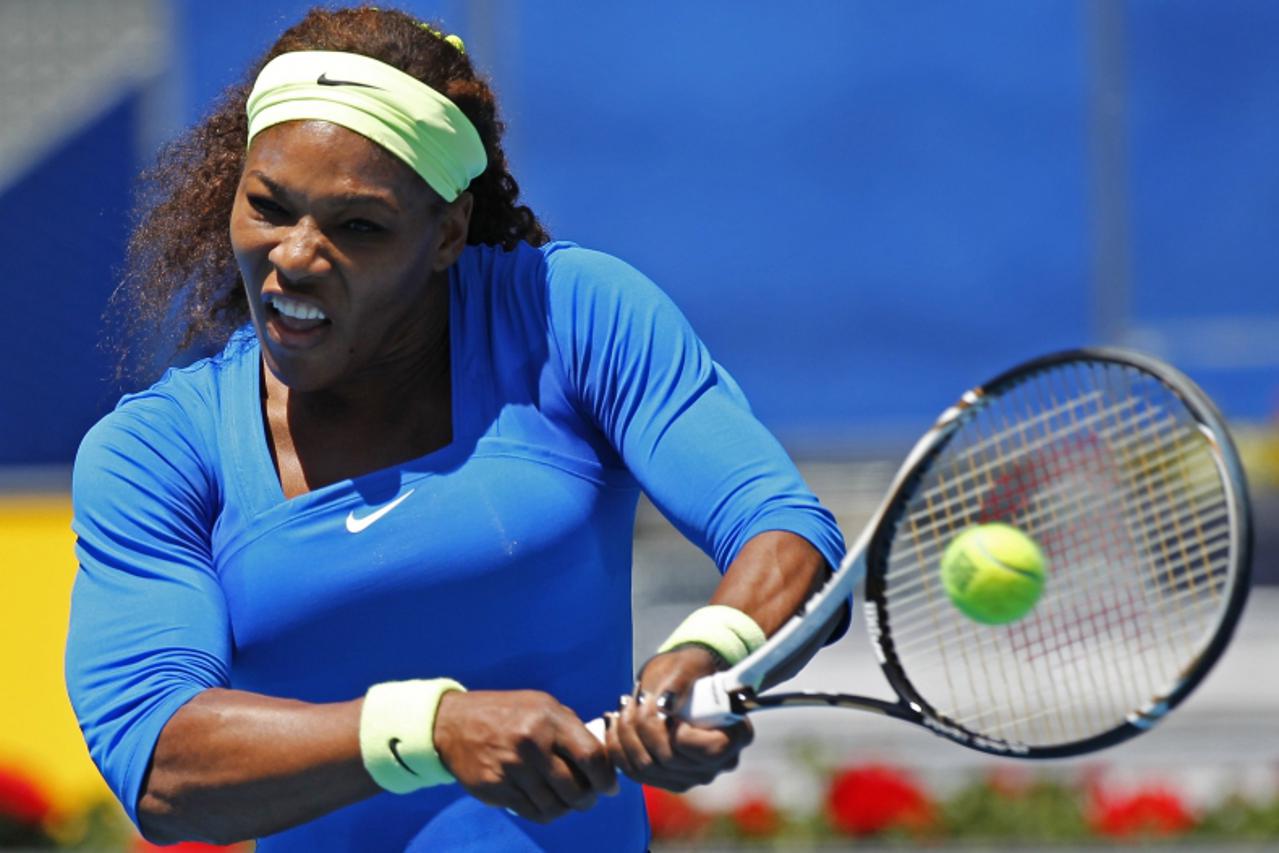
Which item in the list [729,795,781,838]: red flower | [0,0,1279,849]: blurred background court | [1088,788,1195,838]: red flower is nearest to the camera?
[1088,788,1195,838]: red flower

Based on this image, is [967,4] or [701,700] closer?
[701,700]

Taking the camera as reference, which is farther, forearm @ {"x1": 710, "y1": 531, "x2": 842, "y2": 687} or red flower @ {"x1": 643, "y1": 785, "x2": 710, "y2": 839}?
red flower @ {"x1": 643, "y1": 785, "x2": 710, "y2": 839}

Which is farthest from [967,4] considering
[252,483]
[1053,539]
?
[252,483]

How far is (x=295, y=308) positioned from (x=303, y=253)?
7cm

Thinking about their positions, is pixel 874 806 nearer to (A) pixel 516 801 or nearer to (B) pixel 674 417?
(B) pixel 674 417

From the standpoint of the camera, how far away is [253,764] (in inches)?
94.8

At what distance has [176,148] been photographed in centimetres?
304

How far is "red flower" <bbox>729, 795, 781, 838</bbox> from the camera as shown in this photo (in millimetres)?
6605

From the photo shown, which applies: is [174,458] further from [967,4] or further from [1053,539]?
[967,4]

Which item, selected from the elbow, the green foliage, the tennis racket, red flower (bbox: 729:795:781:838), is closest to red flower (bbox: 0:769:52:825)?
red flower (bbox: 729:795:781:838)

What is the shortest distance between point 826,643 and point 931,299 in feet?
25.0

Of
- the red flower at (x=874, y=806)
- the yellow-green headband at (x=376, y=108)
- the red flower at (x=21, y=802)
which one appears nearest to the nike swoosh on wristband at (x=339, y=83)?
the yellow-green headband at (x=376, y=108)

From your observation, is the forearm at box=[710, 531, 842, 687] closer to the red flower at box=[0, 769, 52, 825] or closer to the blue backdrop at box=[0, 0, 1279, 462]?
the red flower at box=[0, 769, 52, 825]

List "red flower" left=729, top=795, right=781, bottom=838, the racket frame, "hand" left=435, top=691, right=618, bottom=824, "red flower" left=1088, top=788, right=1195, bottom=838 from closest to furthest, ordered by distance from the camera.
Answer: "hand" left=435, top=691, right=618, bottom=824
the racket frame
"red flower" left=1088, top=788, right=1195, bottom=838
"red flower" left=729, top=795, right=781, bottom=838
